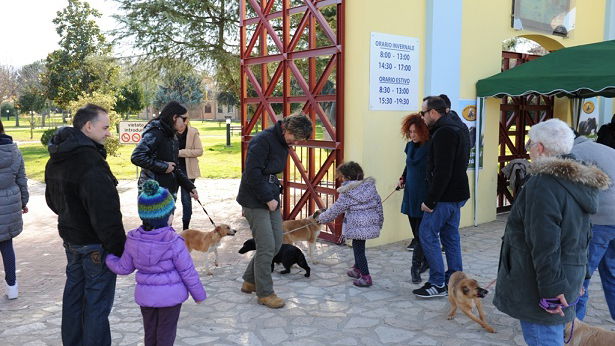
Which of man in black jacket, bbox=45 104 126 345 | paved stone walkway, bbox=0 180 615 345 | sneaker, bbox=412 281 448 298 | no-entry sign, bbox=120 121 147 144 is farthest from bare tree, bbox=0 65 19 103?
sneaker, bbox=412 281 448 298

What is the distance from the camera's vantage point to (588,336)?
311 centimetres

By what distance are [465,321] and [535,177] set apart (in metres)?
2.35

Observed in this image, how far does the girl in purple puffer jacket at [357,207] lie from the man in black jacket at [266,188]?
0.75 metres

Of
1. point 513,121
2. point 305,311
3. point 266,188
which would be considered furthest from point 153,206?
point 513,121

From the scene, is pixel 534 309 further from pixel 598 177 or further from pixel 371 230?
pixel 371 230

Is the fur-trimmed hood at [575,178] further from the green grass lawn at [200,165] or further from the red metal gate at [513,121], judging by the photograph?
the green grass lawn at [200,165]

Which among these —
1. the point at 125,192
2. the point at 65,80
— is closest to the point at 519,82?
the point at 125,192

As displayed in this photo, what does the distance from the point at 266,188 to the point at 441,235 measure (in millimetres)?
1883

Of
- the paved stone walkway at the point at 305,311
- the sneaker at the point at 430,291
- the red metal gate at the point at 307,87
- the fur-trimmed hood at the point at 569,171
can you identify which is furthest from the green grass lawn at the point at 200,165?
the fur-trimmed hood at the point at 569,171

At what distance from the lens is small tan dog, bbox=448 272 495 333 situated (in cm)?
428

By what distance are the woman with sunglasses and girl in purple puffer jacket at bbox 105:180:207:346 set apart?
7.45 ft

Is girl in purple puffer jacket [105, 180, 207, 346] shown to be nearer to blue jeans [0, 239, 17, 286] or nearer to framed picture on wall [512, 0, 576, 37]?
blue jeans [0, 239, 17, 286]

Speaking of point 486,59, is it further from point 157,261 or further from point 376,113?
point 157,261

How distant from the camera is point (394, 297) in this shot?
5.22m
